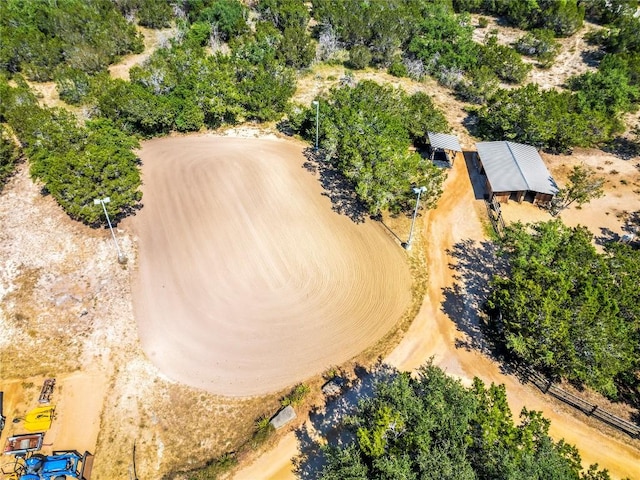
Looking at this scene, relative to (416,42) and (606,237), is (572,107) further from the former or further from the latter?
(416,42)

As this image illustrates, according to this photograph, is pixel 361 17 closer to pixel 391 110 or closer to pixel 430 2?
pixel 430 2

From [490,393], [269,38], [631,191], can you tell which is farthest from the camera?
[269,38]

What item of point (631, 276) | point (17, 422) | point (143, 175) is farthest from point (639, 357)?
point (143, 175)

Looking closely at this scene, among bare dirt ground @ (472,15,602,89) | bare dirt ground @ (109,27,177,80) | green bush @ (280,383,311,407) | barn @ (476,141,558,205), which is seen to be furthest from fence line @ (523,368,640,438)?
bare dirt ground @ (109,27,177,80)

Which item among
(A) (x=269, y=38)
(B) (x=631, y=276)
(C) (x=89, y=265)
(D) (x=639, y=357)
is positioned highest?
(A) (x=269, y=38)

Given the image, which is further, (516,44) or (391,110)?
(516,44)

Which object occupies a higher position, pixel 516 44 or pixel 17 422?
pixel 516 44
